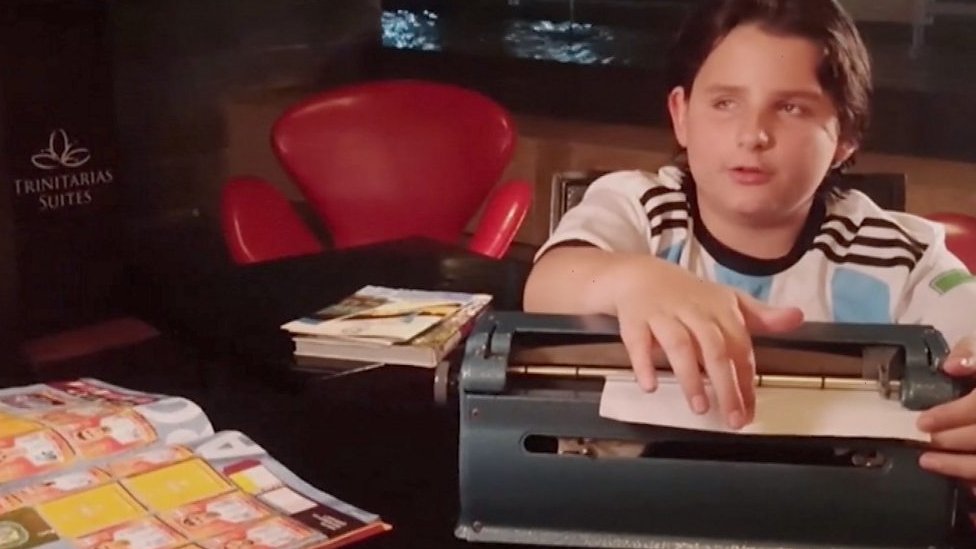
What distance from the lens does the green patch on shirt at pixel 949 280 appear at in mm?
1171

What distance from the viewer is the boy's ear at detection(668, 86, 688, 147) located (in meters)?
1.18

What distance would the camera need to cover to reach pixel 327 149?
8.39ft

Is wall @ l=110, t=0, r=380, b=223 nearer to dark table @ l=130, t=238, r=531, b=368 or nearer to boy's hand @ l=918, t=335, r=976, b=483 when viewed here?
dark table @ l=130, t=238, r=531, b=368

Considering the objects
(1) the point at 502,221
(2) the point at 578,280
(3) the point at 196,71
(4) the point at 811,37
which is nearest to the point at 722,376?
(2) the point at 578,280

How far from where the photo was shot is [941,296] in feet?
3.81

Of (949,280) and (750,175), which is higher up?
(750,175)

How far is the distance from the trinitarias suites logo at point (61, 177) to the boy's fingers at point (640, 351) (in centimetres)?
219

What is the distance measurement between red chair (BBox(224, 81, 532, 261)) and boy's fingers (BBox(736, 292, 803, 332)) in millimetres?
1703

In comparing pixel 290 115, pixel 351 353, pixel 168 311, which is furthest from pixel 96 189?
pixel 351 353

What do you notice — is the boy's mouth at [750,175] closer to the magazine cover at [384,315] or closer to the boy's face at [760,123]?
the boy's face at [760,123]

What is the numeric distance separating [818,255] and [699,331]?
453mm

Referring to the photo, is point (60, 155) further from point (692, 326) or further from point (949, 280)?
point (692, 326)

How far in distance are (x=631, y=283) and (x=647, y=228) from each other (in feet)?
1.22

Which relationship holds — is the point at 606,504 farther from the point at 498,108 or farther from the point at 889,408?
the point at 498,108
